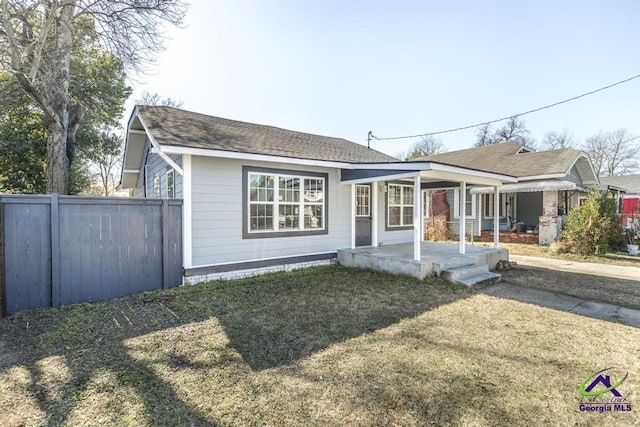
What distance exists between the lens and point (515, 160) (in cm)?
1548

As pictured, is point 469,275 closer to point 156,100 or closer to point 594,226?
point 594,226

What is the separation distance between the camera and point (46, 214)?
4711 mm

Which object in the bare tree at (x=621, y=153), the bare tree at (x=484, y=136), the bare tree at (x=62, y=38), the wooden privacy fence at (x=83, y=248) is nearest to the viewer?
the wooden privacy fence at (x=83, y=248)

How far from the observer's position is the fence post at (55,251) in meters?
4.73

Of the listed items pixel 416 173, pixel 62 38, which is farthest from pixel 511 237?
pixel 62 38

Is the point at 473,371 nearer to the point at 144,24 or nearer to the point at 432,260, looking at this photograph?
the point at 432,260

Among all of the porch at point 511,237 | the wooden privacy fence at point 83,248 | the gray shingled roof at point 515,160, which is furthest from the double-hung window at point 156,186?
the porch at point 511,237

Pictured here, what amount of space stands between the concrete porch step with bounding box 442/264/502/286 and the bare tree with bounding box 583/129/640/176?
136 ft

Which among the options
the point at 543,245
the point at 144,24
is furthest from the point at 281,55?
the point at 543,245

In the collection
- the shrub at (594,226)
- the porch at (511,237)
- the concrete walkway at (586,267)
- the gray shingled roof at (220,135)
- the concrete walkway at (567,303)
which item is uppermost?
the gray shingled roof at (220,135)

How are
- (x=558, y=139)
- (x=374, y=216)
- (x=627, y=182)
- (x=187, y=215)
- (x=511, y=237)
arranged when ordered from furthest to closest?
(x=558, y=139)
(x=627, y=182)
(x=511, y=237)
(x=374, y=216)
(x=187, y=215)

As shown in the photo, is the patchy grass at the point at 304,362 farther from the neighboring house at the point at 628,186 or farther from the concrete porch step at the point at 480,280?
the neighboring house at the point at 628,186

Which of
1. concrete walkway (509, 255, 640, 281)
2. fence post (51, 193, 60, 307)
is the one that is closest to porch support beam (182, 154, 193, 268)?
fence post (51, 193, 60, 307)

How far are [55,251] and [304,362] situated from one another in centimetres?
439
